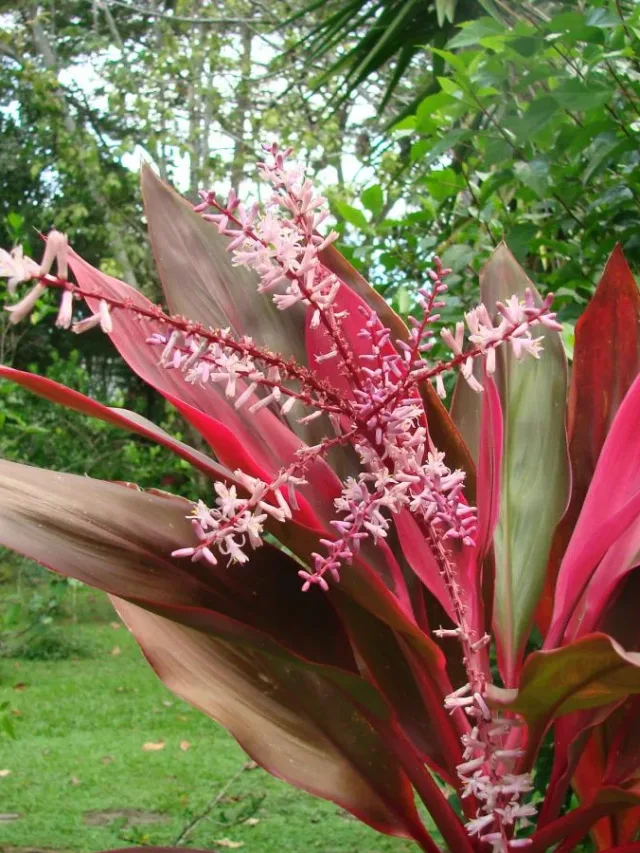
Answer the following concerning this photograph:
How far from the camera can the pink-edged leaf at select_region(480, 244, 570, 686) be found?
0.65 metres

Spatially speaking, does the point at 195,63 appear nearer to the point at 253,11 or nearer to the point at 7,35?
the point at 253,11

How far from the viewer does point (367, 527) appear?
1.56 ft

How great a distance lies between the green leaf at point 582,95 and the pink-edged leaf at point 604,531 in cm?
59

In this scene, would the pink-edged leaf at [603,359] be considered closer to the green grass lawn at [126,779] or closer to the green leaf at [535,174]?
the green leaf at [535,174]

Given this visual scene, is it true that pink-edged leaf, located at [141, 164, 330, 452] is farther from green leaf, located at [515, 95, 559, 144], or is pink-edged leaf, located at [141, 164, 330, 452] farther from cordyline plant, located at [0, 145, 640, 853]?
green leaf, located at [515, 95, 559, 144]

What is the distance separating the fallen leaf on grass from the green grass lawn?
14 millimetres

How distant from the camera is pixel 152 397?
8641mm

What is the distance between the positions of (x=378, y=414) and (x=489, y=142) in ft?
2.96

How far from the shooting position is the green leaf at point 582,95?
1054mm

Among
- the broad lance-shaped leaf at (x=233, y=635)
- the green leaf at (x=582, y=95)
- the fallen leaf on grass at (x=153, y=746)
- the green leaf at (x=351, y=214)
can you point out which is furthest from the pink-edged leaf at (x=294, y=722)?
the fallen leaf on grass at (x=153, y=746)

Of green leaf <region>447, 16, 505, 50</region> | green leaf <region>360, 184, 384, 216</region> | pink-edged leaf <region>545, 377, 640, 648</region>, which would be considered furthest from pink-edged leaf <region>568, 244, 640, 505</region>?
green leaf <region>360, 184, 384, 216</region>

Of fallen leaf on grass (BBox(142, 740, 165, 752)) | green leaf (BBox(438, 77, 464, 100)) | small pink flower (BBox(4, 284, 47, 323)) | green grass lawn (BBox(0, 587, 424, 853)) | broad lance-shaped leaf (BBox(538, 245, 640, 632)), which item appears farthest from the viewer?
fallen leaf on grass (BBox(142, 740, 165, 752))

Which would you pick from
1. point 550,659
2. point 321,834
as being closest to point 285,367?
point 550,659

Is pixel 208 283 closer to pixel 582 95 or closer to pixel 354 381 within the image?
pixel 354 381
